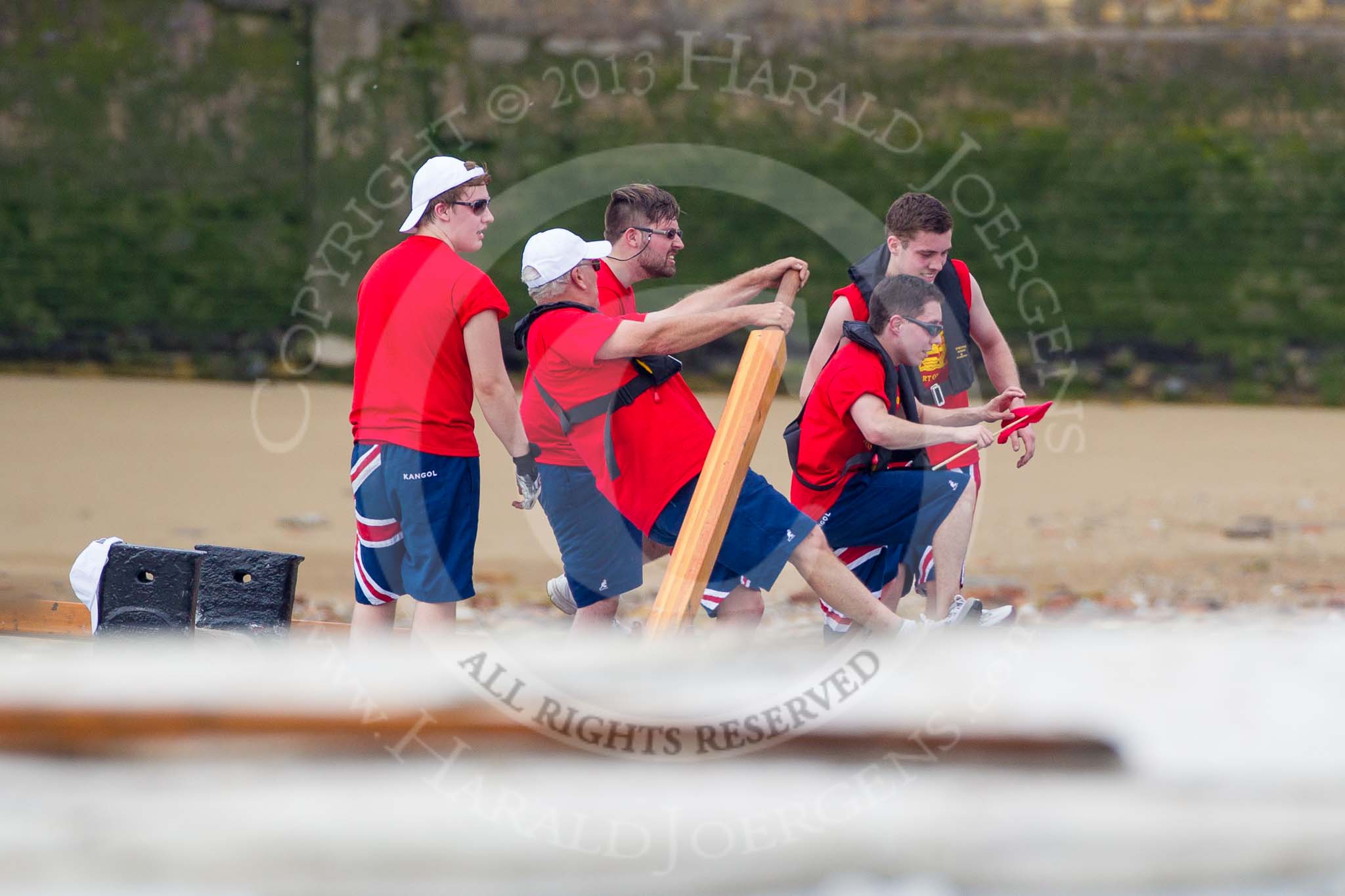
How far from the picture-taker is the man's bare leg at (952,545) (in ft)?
13.9

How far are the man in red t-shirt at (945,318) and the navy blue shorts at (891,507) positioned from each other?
13cm

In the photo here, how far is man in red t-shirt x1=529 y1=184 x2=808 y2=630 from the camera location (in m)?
4.00

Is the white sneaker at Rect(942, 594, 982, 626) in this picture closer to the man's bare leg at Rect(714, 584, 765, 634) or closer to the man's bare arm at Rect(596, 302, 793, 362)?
the man's bare leg at Rect(714, 584, 765, 634)

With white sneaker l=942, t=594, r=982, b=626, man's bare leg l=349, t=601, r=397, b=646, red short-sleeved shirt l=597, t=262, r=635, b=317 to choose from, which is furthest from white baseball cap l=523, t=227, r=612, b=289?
white sneaker l=942, t=594, r=982, b=626

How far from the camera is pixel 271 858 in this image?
6.51ft

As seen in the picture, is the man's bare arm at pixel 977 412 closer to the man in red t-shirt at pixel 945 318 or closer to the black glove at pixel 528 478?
the man in red t-shirt at pixel 945 318

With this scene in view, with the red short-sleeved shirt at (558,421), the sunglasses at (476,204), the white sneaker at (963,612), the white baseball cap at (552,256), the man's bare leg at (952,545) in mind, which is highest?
the sunglasses at (476,204)

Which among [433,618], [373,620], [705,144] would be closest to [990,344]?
[433,618]

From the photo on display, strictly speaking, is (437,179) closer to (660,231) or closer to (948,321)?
(660,231)

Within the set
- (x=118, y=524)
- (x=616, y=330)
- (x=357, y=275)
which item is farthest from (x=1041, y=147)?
(x=616, y=330)

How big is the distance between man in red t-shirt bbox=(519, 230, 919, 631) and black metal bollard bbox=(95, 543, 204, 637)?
1.00 metres

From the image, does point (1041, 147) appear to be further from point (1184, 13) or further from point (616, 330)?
point (616, 330)

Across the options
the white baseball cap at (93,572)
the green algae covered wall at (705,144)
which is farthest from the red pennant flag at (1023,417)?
the green algae covered wall at (705,144)

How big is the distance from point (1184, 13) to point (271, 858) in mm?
10779
